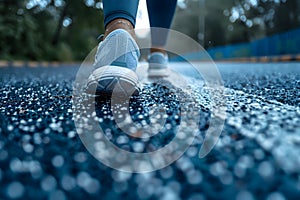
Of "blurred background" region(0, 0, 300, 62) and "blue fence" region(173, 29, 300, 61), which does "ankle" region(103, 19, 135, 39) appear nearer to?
"blurred background" region(0, 0, 300, 62)

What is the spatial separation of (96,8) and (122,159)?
17.4m

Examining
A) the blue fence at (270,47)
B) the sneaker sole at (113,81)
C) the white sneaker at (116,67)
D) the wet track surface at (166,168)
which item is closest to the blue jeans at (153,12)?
the white sneaker at (116,67)

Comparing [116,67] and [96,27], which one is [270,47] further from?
[116,67]

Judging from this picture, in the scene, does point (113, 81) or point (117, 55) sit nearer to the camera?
point (113, 81)

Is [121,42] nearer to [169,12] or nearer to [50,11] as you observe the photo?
[169,12]

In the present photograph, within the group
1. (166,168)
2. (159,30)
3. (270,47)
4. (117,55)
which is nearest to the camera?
(166,168)

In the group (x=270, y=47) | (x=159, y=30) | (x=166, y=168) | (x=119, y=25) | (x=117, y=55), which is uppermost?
(x=270, y=47)

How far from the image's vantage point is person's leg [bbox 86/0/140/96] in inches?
38.5

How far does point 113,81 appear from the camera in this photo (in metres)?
0.96

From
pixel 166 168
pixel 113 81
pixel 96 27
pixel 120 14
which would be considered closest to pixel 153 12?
pixel 120 14

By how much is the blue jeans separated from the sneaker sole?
1.10 ft

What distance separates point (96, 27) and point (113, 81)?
18111 millimetres

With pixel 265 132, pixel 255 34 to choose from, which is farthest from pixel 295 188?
pixel 255 34

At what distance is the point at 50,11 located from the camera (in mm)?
17078
